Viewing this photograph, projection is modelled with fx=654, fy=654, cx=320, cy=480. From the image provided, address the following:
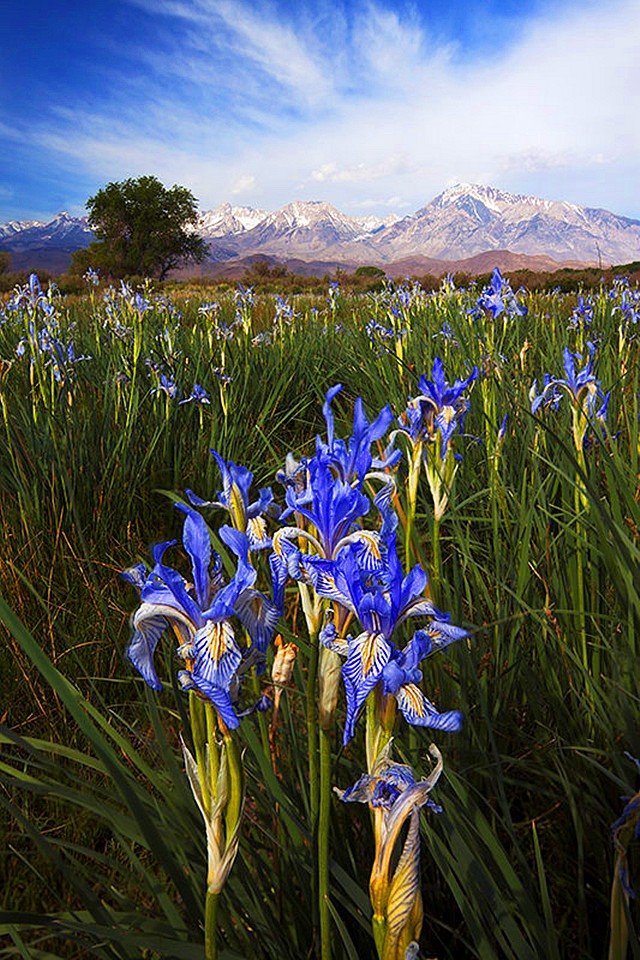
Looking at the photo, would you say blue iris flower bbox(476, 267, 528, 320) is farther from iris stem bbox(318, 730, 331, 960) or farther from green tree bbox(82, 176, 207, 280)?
green tree bbox(82, 176, 207, 280)

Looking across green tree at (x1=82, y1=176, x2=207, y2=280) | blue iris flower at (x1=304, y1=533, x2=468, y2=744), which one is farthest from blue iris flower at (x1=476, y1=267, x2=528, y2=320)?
green tree at (x1=82, y1=176, x2=207, y2=280)

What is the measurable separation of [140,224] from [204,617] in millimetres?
60294

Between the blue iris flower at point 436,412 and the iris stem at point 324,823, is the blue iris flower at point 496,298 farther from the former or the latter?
the iris stem at point 324,823

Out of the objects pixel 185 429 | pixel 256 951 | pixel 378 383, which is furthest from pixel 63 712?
pixel 378 383

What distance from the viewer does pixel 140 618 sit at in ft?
2.43

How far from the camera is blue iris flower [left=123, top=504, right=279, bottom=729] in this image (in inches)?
27.7

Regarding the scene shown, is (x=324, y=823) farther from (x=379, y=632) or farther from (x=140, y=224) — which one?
(x=140, y=224)

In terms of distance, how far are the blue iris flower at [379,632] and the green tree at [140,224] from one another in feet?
191

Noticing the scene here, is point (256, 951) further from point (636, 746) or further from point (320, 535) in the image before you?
point (636, 746)

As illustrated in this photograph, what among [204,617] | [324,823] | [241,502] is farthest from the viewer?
[241,502]

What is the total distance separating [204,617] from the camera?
0.72m

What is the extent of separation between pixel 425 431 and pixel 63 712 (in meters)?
1.42

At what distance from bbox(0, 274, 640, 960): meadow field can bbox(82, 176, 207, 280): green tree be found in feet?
184

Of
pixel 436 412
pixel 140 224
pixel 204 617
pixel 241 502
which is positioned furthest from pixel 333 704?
pixel 140 224
